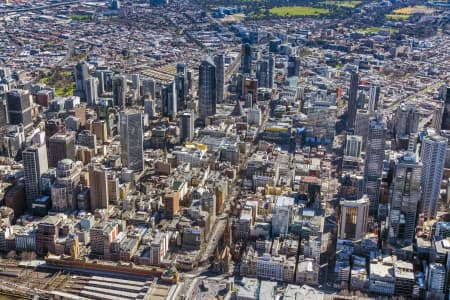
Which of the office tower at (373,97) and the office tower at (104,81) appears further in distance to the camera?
the office tower at (104,81)

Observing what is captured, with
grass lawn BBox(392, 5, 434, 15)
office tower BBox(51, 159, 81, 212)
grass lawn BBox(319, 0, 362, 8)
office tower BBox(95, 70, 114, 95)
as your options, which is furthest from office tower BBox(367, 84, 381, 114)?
grass lawn BBox(319, 0, 362, 8)

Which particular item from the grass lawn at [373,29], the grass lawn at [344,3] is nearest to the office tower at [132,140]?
the grass lawn at [373,29]

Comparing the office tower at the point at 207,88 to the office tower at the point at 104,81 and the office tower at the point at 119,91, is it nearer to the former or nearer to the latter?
the office tower at the point at 119,91

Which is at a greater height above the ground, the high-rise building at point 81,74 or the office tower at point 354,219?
the high-rise building at point 81,74

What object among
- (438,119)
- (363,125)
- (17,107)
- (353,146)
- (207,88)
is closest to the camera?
(353,146)

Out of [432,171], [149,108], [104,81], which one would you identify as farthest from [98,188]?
[104,81]

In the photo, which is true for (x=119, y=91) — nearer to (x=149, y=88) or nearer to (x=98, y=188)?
(x=149, y=88)
